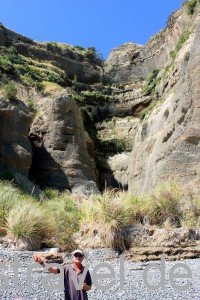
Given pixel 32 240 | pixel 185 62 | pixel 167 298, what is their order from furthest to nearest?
1. pixel 185 62
2. pixel 32 240
3. pixel 167 298

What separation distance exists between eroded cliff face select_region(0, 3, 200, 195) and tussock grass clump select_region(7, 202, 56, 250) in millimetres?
7356

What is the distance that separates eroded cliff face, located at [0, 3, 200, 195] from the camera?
2178 cm

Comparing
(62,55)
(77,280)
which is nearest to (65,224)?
(77,280)

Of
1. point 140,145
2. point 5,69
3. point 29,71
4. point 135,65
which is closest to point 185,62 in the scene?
point 140,145

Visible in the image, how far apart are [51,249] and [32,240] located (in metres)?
0.59

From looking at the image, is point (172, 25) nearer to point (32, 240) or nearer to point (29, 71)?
point (29, 71)

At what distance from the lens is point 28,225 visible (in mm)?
12820

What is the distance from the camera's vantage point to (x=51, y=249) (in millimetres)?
12727

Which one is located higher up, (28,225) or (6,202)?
(6,202)

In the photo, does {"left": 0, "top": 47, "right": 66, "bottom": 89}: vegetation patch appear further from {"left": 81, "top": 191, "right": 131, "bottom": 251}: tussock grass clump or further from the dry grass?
{"left": 81, "top": 191, "right": 131, "bottom": 251}: tussock grass clump

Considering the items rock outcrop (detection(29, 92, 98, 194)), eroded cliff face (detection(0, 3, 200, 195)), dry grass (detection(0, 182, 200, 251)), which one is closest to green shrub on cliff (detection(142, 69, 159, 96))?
eroded cliff face (detection(0, 3, 200, 195))

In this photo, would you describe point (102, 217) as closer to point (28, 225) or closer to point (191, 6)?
point (28, 225)

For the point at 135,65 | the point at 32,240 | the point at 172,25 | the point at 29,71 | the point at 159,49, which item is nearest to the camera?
the point at 32,240

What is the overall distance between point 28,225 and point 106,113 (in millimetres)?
29343
